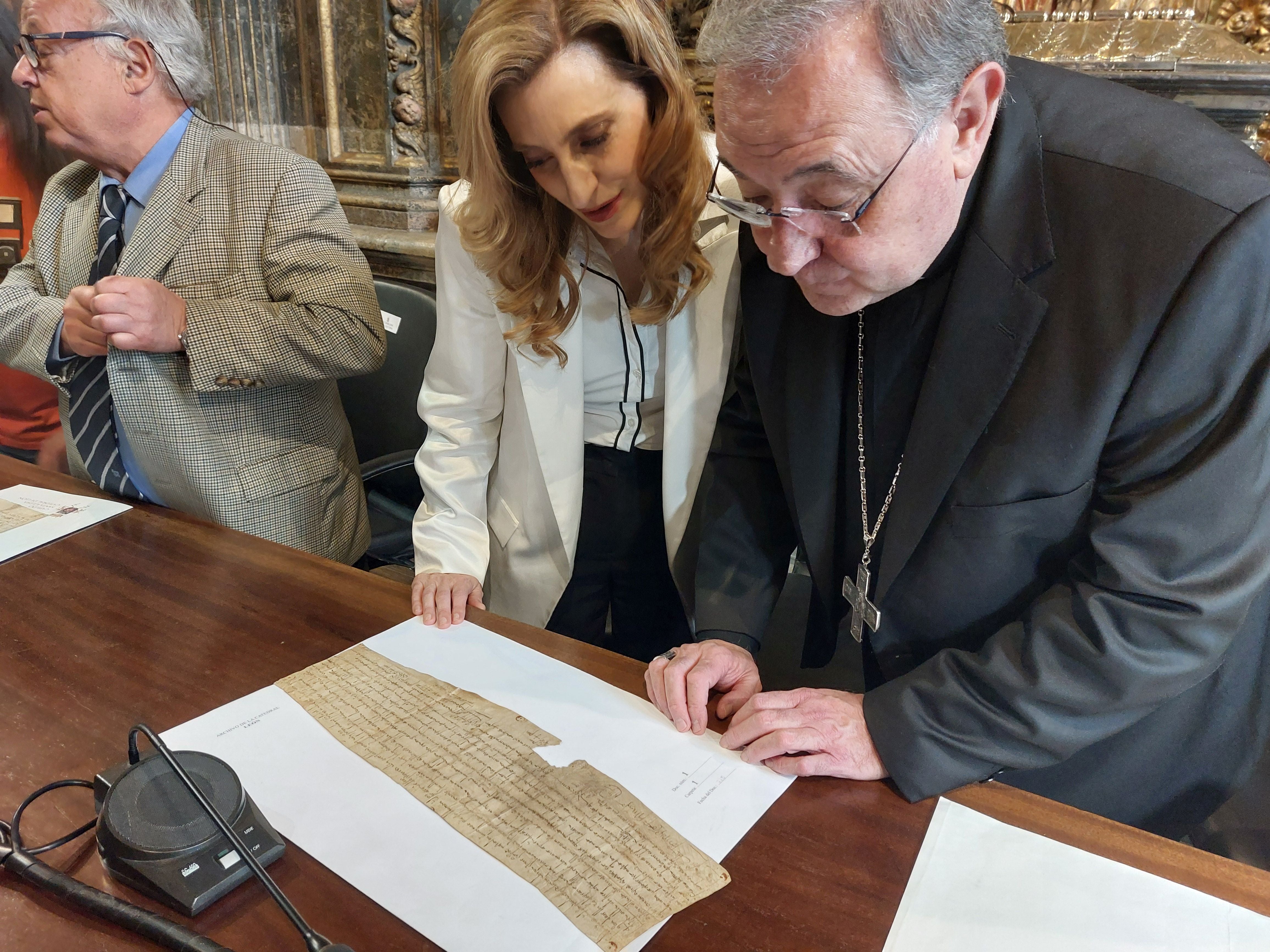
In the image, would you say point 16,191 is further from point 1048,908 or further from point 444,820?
point 1048,908

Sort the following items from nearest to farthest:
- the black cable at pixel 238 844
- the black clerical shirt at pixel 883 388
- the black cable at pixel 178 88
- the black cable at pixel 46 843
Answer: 1. the black cable at pixel 238 844
2. the black cable at pixel 46 843
3. the black clerical shirt at pixel 883 388
4. the black cable at pixel 178 88

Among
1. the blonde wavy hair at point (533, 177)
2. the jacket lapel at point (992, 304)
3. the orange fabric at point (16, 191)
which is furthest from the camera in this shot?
the orange fabric at point (16, 191)

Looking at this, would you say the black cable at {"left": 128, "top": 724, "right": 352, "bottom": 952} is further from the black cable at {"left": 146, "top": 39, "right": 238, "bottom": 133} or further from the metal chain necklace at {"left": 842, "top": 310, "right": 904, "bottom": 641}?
the black cable at {"left": 146, "top": 39, "right": 238, "bottom": 133}

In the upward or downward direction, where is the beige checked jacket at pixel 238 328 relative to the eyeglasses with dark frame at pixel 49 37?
downward

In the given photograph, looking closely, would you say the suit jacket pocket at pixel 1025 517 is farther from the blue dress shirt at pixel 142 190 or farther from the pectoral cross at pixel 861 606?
the blue dress shirt at pixel 142 190

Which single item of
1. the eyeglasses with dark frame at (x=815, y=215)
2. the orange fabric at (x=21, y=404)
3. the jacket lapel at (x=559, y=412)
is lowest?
the orange fabric at (x=21, y=404)

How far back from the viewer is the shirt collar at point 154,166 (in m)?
1.80

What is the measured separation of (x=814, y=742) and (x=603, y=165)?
2.75ft

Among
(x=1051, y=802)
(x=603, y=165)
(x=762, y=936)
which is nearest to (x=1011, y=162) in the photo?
(x=603, y=165)

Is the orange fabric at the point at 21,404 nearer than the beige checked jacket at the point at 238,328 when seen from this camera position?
No

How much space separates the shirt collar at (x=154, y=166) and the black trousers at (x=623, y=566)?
107 centimetres

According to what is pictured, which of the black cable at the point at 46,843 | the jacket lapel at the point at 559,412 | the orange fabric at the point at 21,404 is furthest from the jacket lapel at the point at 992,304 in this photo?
the orange fabric at the point at 21,404

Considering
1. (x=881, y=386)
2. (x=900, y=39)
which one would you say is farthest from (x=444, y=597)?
(x=900, y=39)

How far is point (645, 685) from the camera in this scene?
1080 mm
